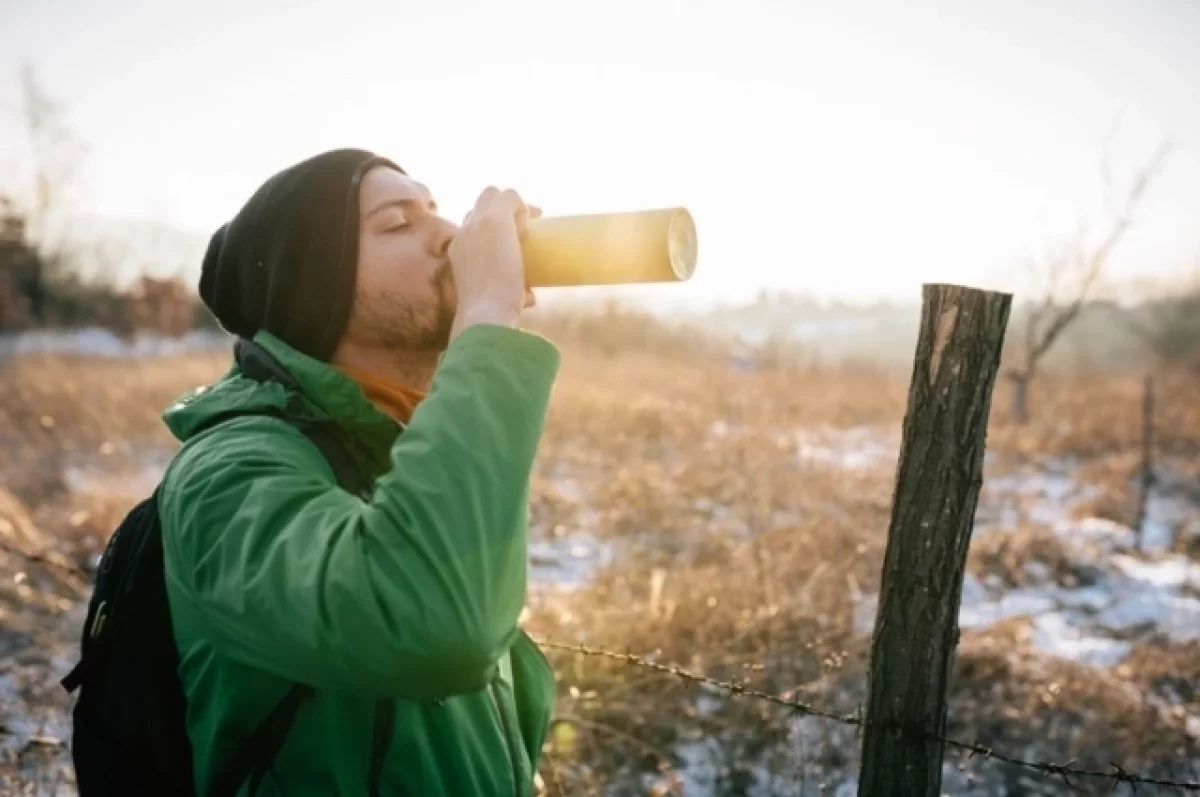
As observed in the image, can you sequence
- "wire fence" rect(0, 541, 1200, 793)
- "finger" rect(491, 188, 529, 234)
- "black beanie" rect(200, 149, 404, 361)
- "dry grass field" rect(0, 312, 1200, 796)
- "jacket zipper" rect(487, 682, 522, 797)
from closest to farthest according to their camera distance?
"finger" rect(491, 188, 529, 234)
"jacket zipper" rect(487, 682, 522, 797)
"black beanie" rect(200, 149, 404, 361)
"wire fence" rect(0, 541, 1200, 793)
"dry grass field" rect(0, 312, 1200, 796)

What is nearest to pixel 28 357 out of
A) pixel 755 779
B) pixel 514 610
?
pixel 755 779

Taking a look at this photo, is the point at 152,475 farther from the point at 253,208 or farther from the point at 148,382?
the point at 253,208

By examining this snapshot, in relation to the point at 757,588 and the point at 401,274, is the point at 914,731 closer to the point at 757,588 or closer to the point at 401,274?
the point at 401,274

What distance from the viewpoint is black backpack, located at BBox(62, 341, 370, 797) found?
1.08 m

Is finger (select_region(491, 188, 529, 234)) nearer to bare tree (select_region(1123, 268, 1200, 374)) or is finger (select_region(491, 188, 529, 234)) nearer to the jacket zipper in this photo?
the jacket zipper

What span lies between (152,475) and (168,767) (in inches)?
280

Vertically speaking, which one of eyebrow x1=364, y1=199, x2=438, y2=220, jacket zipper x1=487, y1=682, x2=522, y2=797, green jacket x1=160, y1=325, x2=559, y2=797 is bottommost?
jacket zipper x1=487, y1=682, x2=522, y2=797

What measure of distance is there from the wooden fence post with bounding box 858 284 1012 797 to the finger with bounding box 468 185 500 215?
85 cm

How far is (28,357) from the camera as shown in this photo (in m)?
15.2

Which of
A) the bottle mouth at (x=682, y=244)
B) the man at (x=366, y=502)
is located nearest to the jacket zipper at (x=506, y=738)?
the man at (x=366, y=502)

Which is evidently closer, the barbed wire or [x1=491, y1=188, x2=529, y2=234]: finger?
[x1=491, y1=188, x2=529, y2=234]: finger

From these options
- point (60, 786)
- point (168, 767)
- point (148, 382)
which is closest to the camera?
point (168, 767)

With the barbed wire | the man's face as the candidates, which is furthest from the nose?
the barbed wire

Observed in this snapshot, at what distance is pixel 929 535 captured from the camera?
157cm
